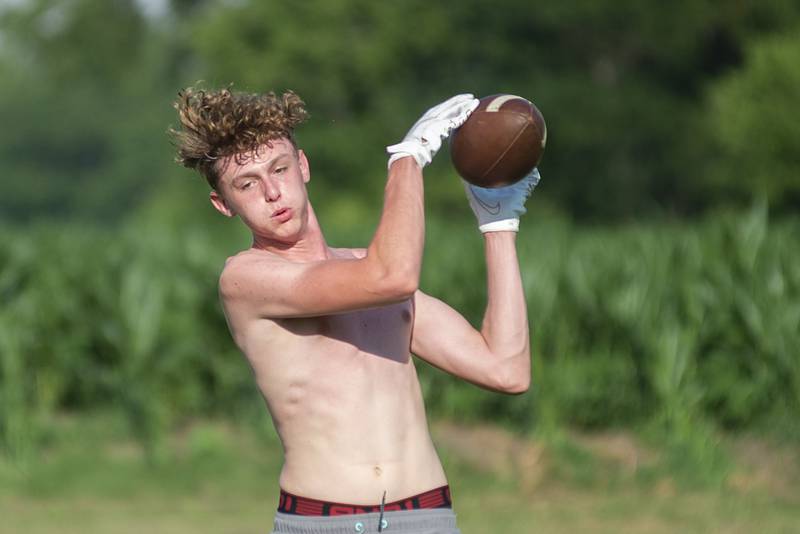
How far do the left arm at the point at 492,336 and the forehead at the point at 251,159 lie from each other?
0.62 metres

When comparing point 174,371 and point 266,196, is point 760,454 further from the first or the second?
point 266,196

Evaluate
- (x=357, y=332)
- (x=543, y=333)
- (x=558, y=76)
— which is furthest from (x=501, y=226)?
(x=558, y=76)

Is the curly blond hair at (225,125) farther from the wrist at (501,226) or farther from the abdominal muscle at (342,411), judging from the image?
the wrist at (501,226)

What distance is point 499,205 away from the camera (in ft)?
13.3

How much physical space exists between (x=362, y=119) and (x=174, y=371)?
26.9 m

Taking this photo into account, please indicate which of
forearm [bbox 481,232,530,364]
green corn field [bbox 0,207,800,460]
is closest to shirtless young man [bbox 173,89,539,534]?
forearm [bbox 481,232,530,364]

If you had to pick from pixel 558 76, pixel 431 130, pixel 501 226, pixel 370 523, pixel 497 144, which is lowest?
pixel 370 523

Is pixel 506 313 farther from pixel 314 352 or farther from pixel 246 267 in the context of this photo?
pixel 246 267

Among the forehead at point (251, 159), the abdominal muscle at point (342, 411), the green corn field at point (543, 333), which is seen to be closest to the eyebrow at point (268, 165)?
the forehead at point (251, 159)

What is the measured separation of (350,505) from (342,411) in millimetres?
241

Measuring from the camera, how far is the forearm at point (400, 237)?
10.9 ft

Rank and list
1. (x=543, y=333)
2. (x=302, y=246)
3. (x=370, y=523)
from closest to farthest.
Answer: (x=370, y=523) → (x=302, y=246) → (x=543, y=333)

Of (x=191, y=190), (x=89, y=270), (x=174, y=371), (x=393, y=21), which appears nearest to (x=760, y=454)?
(x=174, y=371)

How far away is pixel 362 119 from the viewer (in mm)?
38812
